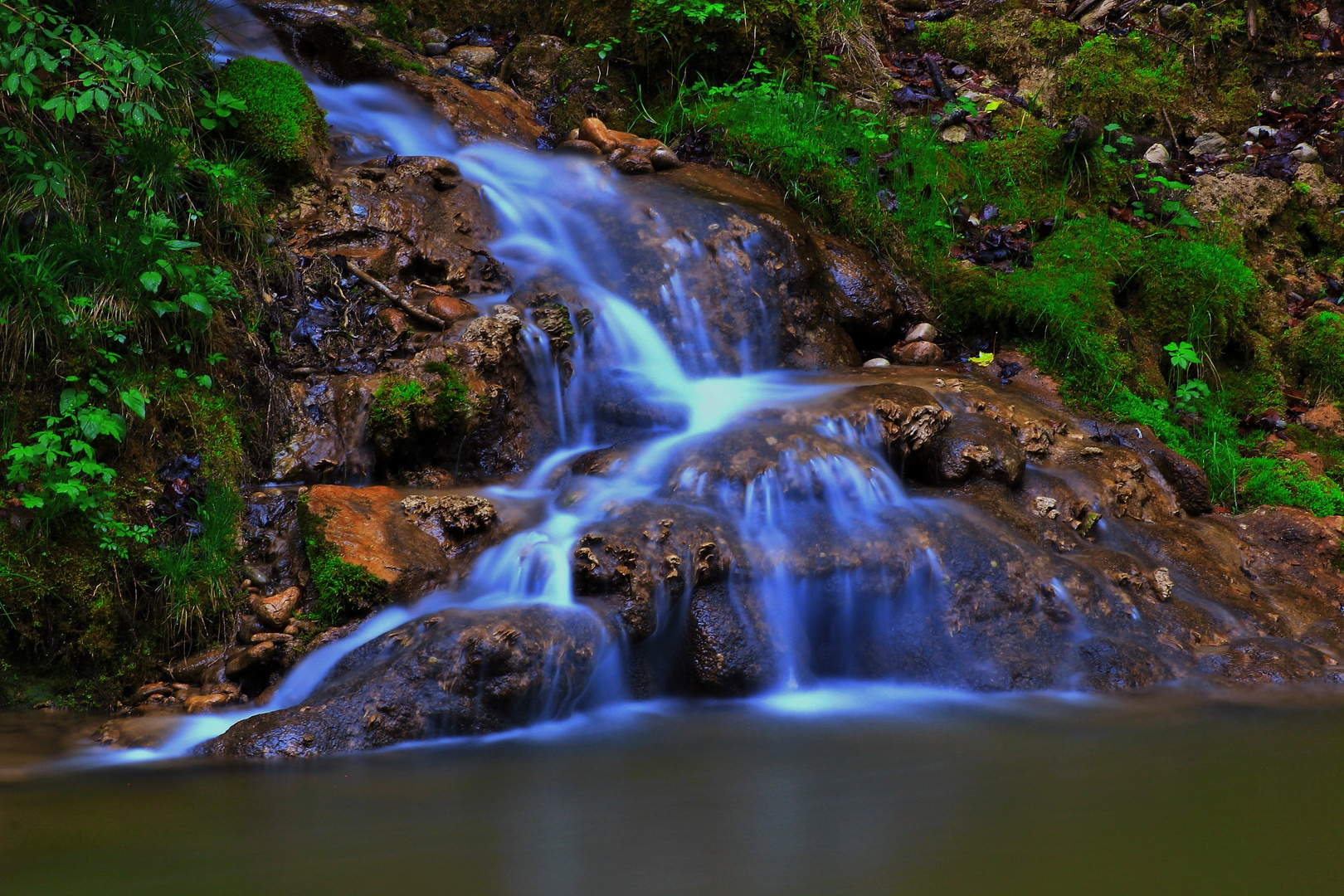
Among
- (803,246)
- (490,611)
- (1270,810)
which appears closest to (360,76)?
(803,246)

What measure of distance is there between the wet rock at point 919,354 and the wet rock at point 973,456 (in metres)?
1.46

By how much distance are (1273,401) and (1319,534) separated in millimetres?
1676

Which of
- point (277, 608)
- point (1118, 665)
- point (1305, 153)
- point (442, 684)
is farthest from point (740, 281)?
point (1305, 153)

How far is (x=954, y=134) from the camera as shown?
306 inches

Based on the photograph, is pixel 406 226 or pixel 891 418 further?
pixel 406 226

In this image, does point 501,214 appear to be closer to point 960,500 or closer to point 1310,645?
point 960,500

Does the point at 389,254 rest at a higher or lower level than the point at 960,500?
higher

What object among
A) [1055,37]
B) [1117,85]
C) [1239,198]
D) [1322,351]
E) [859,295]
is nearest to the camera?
[1322,351]

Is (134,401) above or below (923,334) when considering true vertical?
below

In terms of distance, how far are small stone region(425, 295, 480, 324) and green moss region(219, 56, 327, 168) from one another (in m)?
1.29

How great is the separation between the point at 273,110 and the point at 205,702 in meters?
3.68

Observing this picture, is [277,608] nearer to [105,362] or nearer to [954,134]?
[105,362]

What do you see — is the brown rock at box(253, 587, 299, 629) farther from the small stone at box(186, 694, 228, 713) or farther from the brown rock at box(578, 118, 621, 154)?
the brown rock at box(578, 118, 621, 154)

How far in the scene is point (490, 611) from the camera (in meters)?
3.51
